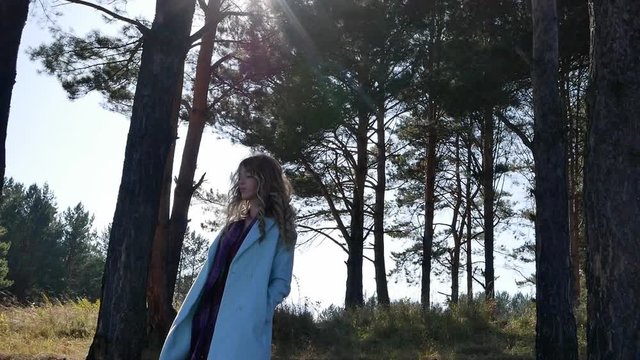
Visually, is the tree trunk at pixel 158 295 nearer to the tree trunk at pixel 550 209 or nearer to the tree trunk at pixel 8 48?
the tree trunk at pixel 8 48

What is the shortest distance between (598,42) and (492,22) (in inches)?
366

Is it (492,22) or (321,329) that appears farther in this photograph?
(492,22)

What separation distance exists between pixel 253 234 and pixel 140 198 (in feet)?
10.1

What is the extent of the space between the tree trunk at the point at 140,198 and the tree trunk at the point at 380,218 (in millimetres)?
13195

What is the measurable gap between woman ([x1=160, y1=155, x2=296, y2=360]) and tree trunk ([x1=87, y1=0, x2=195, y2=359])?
2.83 metres

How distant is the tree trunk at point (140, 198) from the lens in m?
5.72

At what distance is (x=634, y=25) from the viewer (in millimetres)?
3832

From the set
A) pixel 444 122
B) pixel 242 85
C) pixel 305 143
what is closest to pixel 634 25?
pixel 242 85

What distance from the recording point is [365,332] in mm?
12008

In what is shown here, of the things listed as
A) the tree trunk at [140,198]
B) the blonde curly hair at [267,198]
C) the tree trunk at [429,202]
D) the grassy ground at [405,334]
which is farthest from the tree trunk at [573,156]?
the blonde curly hair at [267,198]

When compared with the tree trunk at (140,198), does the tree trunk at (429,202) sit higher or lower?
higher

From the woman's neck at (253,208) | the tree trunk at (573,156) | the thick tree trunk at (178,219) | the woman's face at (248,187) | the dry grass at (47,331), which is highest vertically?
the tree trunk at (573,156)

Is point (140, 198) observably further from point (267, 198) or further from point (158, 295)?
point (158, 295)

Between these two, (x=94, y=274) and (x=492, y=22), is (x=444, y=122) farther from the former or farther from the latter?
(x=94, y=274)
